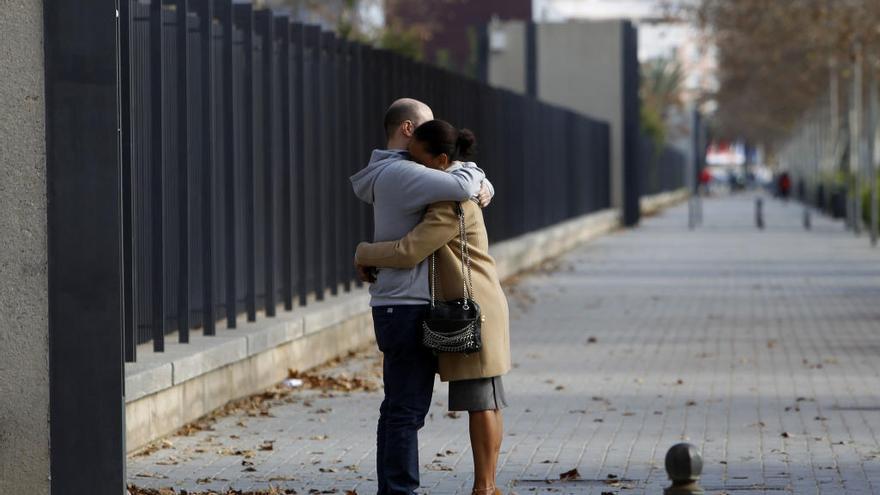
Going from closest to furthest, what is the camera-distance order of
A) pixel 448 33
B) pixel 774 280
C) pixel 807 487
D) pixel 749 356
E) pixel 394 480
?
1. pixel 394 480
2. pixel 807 487
3. pixel 749 356
4. pixel 774 280
5. pixel 448 33

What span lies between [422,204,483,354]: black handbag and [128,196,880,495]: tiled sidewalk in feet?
3.77

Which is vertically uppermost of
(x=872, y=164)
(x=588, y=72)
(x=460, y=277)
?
(x=588, y=72)

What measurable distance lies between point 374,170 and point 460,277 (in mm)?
560

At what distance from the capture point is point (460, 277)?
7.28 m

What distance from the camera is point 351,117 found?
1536cm

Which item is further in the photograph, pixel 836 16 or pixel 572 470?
pixel 836 16

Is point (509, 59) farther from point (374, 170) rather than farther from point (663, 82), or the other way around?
point (663, 82)

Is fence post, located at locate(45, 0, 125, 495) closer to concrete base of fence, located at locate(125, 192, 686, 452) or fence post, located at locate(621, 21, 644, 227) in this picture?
concrete base of fence, located at locate(125, 192, 686, 452)

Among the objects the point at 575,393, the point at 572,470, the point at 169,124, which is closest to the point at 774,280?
the point at 575,393

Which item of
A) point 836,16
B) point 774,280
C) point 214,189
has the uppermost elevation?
point 836,16

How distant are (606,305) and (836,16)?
19220 mm

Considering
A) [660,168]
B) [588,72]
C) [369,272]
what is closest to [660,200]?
[660,168]

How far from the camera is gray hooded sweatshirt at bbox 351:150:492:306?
7230 millimetres

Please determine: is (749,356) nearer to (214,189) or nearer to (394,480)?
(214,189)
